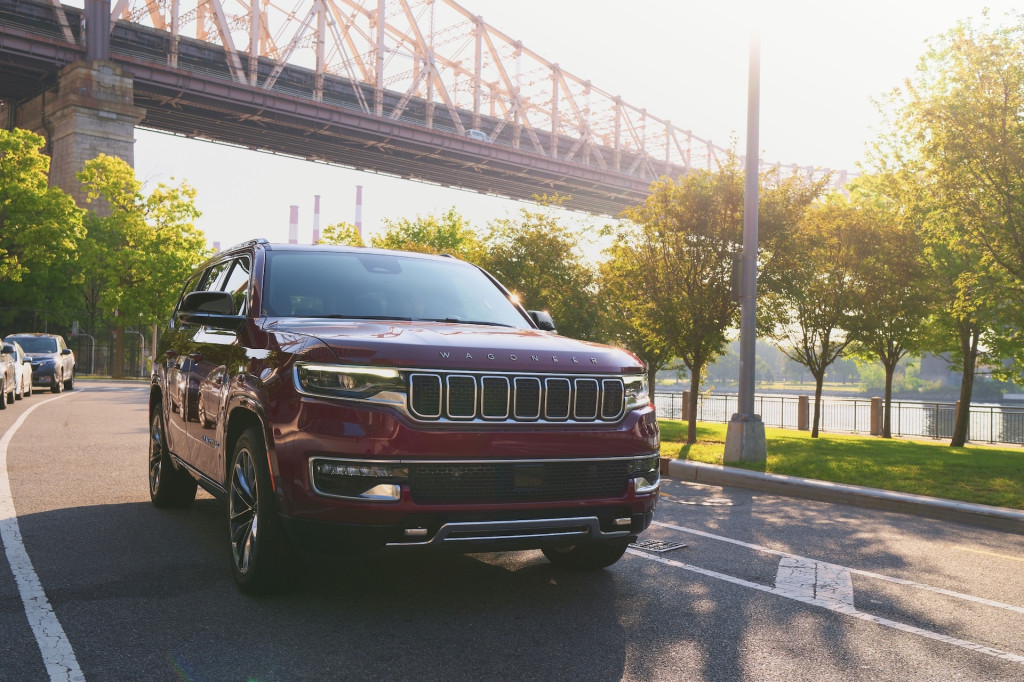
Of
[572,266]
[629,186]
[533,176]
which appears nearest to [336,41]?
[533,176]

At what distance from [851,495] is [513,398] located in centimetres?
649

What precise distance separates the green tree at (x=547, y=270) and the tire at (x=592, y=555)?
55.9 ft

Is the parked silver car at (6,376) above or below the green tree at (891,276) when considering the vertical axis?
below

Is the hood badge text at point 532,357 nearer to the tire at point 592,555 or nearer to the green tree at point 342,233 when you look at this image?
the tire at point 592,555

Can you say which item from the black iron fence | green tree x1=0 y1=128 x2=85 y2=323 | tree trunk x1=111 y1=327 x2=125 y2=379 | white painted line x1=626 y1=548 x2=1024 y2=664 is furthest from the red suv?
the black iron fence

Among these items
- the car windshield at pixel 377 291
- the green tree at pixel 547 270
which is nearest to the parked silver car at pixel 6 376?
the green tree at pixel 547 270

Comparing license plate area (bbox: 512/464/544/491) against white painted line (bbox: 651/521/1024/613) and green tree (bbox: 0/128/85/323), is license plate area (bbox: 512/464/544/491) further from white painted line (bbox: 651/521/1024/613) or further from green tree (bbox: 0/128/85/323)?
green tree (bbox: 0/128/85/323)

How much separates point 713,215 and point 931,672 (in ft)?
41.7

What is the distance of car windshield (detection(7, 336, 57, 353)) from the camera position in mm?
26589

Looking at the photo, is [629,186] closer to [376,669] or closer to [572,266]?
[572,266]

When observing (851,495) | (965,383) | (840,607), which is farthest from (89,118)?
(840,607)

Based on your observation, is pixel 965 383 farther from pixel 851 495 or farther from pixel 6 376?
pixel 6 376

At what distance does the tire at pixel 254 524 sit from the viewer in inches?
182

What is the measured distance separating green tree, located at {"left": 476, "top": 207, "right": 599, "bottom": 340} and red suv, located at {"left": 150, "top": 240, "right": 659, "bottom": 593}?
1740cm
